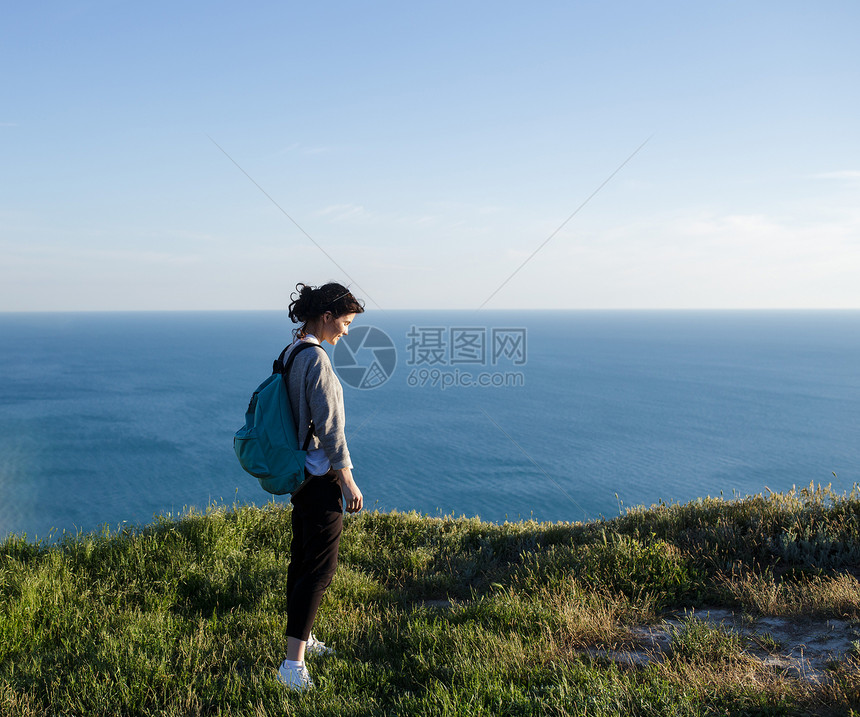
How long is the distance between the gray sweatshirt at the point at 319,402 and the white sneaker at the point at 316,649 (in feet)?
4.35

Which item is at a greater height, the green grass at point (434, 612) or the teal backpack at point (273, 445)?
the teal backpack at point (273, 445)

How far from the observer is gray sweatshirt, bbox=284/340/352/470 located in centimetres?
318

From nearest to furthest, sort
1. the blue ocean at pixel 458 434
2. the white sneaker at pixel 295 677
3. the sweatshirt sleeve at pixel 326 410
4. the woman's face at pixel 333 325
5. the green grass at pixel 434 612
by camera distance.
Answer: the green grass at pixel 434 612 < the white sneaker at pixel 295 677 < the sweatshirt sleeve at pixel 326 410 < the woman's face at pixel 333 325 < the blue ocean at pixel 458 434

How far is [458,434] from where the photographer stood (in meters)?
78.1

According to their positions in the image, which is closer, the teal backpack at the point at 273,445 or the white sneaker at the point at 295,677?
the white sneaker at the point at 295,677

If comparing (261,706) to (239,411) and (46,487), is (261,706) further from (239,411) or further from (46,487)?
(239,411)

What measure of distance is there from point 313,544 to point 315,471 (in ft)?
1.55

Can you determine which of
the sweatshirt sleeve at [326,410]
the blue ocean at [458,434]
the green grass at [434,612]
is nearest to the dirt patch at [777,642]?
the green grass at [434,612]

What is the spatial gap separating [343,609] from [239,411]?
3395 inches

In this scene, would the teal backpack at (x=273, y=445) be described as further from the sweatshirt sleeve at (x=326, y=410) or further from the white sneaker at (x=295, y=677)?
the white sneaker at (x=295, y=677)

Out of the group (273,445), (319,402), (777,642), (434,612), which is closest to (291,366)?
(319,402)

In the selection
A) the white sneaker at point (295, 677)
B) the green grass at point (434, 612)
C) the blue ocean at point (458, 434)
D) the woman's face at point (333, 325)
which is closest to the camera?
the green grass at point (434, 612)

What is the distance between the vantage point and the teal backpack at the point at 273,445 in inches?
126

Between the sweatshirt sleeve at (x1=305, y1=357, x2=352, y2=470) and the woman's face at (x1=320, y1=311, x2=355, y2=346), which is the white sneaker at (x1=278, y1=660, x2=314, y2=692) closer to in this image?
the sweatshirt sleeve at (x1=305, y1=357, x2=352, y2=470)
